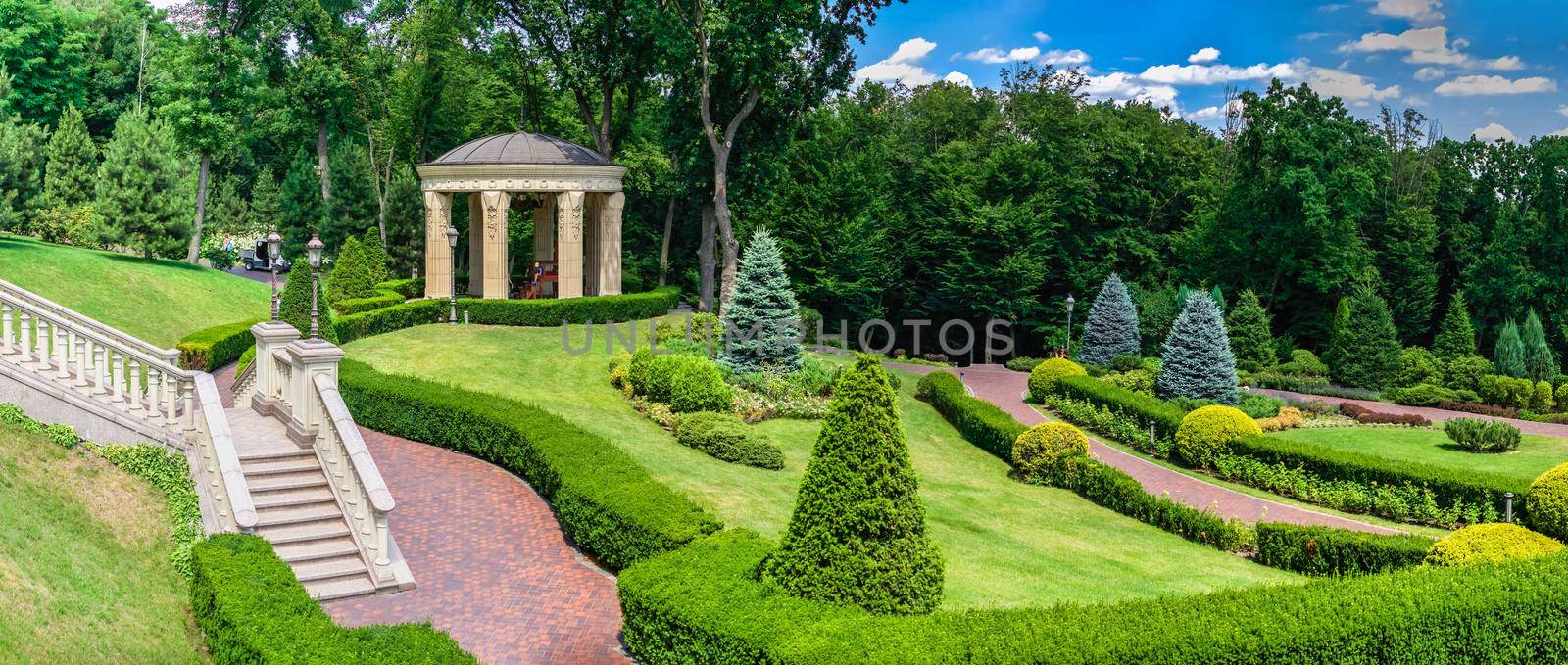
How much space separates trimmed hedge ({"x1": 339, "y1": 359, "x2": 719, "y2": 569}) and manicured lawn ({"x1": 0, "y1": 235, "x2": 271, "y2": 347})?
12.5 metres

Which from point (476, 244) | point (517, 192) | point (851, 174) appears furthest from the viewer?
point (851, 174)

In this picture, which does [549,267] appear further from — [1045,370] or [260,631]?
[260,631]

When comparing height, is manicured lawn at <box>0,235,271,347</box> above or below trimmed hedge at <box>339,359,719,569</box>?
above

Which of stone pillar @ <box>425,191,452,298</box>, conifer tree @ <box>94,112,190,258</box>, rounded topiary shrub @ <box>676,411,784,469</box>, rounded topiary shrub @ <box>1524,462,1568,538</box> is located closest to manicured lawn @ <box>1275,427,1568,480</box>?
rounded topiary shrub @ <box>1524,462,1568,538</box>

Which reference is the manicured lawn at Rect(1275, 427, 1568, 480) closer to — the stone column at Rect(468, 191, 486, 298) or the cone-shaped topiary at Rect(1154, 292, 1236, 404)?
the cone-shaped topiary at Rect(1154, 292, 1236, 404)

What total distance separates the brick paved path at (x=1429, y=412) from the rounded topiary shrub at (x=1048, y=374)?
28.6ft

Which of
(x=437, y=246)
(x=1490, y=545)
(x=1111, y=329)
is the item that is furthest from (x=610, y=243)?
(x=1490, y=545)

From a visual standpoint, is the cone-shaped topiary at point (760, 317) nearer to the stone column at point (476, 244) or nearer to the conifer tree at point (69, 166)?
the stone column at point (476, 244)

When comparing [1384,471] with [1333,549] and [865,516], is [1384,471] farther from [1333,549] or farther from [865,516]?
Answer: [865,516]

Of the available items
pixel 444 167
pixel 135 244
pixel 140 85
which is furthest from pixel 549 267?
pixel 140 85

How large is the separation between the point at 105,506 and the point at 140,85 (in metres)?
60.8

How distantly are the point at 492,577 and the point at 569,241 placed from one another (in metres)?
25.1

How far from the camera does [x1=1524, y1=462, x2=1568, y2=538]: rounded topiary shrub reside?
63.9ft

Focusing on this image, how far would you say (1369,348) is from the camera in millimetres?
45094
